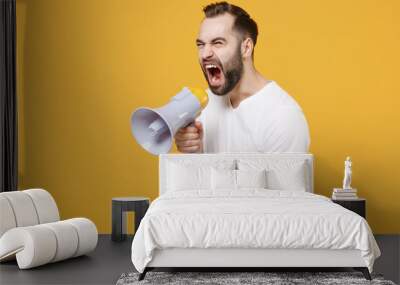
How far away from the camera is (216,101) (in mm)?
6723

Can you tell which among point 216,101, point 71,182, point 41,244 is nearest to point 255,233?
point 41,244

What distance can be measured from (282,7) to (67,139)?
8.08 feet

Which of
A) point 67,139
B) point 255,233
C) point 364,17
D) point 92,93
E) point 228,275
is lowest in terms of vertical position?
point 228,275

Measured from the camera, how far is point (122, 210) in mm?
6301

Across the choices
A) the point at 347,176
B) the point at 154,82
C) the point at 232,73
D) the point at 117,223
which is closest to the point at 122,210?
the point at 117,223

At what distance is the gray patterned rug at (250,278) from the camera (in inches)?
178

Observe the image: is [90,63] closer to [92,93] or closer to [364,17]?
[92,93]

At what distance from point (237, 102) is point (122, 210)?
1508 mm

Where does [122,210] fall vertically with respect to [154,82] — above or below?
below

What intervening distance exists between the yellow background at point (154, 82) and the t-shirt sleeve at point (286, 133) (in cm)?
9

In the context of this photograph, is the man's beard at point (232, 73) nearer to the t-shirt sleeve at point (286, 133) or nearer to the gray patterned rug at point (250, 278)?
the t-shirt sleeve at point (286, 133)

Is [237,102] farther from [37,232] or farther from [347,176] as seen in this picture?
[37,232]

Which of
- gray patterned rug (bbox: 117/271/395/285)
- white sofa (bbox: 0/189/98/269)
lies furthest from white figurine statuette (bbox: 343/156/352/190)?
white sofa (bbox: 0/189/98/269)

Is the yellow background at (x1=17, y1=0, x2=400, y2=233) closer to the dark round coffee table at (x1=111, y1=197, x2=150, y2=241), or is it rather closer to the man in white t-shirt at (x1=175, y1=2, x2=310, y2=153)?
the man in white t-shirt at (x1=175, y1=2, x2=310, y2=153)
